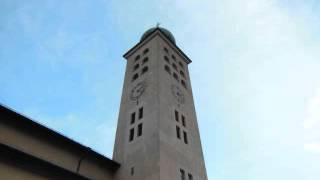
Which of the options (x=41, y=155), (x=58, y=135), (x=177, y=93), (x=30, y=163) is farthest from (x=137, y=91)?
(x=30, y=163)

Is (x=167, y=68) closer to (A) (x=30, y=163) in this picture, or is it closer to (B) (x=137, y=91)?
(B) (x=137, y=91)

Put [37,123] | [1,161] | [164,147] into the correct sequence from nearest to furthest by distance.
A: [1,161], [37,123], [164,147]

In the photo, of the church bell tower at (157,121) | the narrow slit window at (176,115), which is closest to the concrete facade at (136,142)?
the church bell tower at (157,121)

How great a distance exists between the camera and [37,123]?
65.1 ft

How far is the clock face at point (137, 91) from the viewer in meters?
29.0

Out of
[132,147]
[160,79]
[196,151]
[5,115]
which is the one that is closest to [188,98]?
[160,79]

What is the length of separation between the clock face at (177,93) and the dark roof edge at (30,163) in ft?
46.6

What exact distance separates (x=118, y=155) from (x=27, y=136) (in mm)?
8112

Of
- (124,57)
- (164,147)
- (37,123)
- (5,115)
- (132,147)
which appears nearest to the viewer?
(5,115)

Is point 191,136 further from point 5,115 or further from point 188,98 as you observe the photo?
point 5,115

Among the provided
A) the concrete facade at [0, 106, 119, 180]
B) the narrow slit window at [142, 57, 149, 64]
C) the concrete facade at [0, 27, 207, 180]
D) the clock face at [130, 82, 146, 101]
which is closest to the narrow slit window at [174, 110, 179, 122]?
the concrete facade at [0, 27, 207, 180]

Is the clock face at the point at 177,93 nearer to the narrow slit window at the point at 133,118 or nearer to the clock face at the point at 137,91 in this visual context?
the clock face at the point at 137,91

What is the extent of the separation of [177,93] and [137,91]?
4512 millimetres

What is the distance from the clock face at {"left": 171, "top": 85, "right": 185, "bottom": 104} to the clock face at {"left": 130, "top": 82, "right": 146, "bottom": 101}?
3.32m
